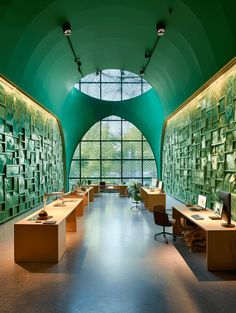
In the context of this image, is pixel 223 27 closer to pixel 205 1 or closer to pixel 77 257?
pixel 205 1

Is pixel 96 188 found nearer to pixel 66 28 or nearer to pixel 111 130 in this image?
pixel 111 130

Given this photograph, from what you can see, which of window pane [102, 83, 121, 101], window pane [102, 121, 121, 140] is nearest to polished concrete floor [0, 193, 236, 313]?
window pane [102, 121, 121, 140]

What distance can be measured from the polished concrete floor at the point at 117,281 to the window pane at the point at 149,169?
41.5ft

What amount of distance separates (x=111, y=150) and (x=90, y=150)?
138 cm

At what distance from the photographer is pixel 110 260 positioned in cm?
511

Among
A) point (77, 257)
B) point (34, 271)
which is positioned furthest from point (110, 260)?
point (34, 271)

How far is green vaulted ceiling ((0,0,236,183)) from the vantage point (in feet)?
22.1

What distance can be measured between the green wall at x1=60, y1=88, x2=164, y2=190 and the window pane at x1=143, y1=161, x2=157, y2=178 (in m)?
0.86

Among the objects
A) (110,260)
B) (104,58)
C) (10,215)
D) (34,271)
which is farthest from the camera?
(104,58)

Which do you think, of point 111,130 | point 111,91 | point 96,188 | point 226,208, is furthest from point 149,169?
point 226,208

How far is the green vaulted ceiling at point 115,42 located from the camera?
265 inches

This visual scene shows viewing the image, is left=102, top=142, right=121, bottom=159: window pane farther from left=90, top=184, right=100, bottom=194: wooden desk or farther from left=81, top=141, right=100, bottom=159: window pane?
left=90, top=184, right=100, bottom=194: wooden desk

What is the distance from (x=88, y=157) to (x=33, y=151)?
8.27 m

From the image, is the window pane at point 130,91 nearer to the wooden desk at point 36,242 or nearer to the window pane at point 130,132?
the window pane at point 130,132
